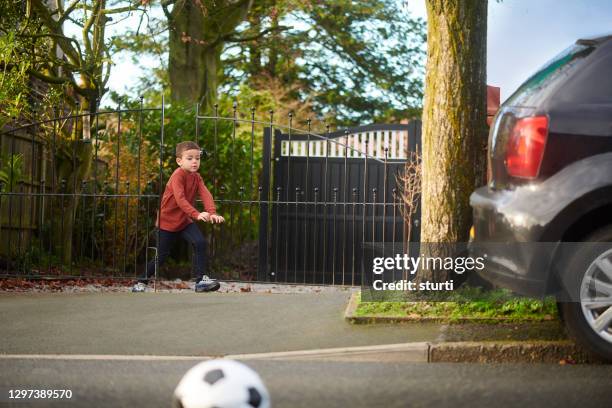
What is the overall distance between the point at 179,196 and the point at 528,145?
5.62 meters

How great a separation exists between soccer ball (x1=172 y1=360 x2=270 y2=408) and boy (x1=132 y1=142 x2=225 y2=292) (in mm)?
6239

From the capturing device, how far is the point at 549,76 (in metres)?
6.23

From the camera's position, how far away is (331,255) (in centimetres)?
1459

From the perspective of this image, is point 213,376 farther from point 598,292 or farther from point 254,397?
point 598,292

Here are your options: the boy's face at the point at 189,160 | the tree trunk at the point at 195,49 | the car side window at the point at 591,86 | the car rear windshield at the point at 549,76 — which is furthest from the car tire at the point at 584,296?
the tree trunk at the point at 195,49

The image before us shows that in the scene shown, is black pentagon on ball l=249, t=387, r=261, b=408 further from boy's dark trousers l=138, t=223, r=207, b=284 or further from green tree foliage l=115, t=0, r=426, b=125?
green tree foliage l=115, t=0, r=426, b=125

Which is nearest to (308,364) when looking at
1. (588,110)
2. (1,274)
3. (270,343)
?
(270,343)

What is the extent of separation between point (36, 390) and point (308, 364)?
6.46 ft

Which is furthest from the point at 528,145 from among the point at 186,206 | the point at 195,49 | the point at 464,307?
the point at 195,49

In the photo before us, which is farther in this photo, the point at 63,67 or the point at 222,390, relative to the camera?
the point at 63,67

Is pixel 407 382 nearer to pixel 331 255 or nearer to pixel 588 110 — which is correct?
pixel 588 110

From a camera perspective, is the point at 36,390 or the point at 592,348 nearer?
the point at 36,390

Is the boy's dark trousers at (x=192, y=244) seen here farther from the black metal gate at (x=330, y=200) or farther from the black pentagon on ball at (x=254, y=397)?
the black pentagon on ball at (x=254, y=397)

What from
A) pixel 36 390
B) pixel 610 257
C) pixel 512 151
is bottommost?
pixel 36 390
